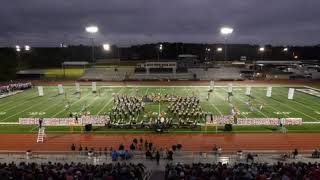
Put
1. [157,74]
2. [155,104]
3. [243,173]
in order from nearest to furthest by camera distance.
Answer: [243,173] → [155,104] → [157,74]

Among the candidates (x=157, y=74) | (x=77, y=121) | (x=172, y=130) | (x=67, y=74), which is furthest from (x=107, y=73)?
(x=172, y=130)

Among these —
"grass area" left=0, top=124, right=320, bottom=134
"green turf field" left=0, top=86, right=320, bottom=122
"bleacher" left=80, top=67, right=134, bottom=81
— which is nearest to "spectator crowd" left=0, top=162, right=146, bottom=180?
"grass area" left=0, top=124, right=320, bottom=134

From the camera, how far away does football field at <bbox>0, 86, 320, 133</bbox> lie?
1448 inches

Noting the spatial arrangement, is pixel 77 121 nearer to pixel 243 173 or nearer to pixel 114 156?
pixel 114 156

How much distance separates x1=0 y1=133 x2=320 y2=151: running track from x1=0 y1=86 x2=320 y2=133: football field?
5.68 meters

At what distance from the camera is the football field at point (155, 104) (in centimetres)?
3678

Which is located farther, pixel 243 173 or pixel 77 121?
pixel 77 121

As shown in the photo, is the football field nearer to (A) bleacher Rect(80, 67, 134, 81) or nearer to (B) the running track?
(B) the running track

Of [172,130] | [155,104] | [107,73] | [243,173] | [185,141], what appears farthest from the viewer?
[107,73]

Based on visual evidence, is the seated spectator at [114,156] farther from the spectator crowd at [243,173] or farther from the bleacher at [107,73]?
the bleacher at [107,73]

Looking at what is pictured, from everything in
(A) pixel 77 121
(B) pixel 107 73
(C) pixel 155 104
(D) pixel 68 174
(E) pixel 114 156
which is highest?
(B) pixel 107 73

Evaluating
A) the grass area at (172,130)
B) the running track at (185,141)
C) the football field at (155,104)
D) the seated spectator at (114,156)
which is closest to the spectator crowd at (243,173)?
the seated spectator at (114,156)

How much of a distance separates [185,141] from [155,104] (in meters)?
13.7

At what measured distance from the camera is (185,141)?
2798 cm
